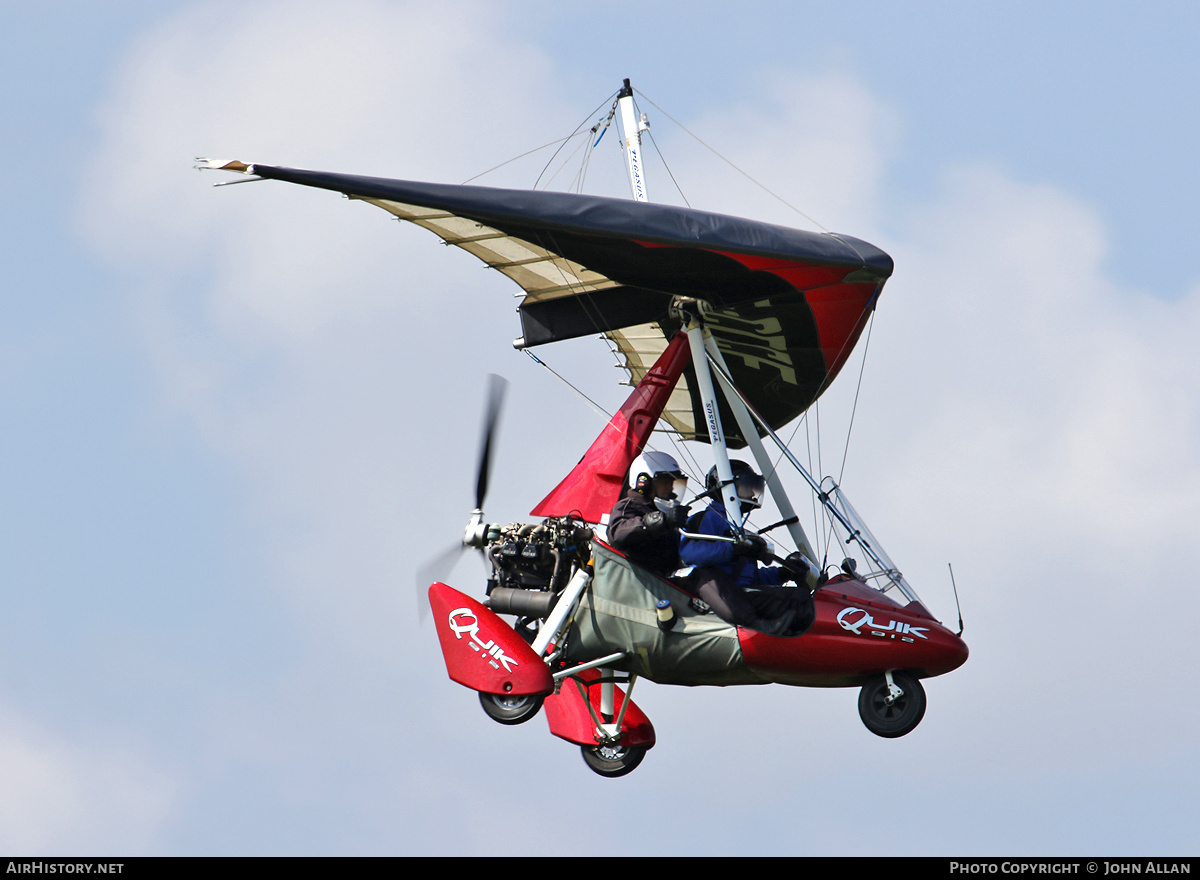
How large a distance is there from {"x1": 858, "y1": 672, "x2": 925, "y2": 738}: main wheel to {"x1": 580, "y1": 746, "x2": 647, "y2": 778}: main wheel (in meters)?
3.05

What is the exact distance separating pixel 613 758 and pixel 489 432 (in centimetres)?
441

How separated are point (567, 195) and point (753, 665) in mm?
5139

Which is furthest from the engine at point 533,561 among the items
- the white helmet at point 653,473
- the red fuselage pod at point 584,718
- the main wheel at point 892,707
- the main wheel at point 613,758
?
the main wheel at point 892,707

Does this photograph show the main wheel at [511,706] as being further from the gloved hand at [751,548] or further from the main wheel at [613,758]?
the gloved hand at [751,548]

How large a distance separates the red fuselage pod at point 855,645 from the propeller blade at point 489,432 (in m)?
3.03

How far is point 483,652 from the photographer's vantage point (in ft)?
58.0

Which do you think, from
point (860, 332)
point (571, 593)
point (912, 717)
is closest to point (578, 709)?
point (571, 593)

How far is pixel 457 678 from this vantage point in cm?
1772

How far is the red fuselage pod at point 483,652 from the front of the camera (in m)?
17.6

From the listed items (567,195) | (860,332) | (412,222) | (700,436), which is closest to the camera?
(567,195)

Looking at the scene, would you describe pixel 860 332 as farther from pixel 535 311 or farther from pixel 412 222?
pixel 412 222

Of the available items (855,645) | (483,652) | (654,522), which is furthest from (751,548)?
(483,652)

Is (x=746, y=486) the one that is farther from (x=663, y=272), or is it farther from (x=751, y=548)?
(x=663, y=272)

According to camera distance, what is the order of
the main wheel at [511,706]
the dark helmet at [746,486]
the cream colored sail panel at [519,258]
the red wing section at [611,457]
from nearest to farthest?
the main wheel at [511,706]
the red wing section at [611,457]
the dark helmet at [746,486]
the cream colored sail panel at [519,258]
